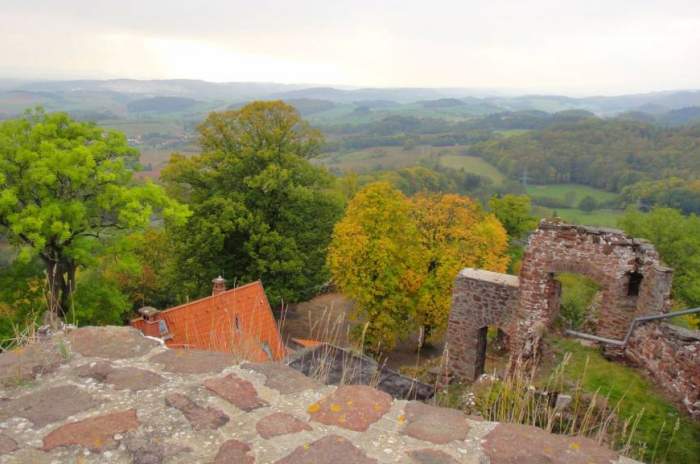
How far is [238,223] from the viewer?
2030 cm

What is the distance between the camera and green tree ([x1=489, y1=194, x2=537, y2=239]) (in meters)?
36.2

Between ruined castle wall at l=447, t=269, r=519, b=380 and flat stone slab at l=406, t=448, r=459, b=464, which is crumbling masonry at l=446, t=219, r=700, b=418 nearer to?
ruined castle wall at l=447, t=269, r=519, b=380

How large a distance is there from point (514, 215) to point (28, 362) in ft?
117

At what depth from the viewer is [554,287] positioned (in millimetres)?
11156

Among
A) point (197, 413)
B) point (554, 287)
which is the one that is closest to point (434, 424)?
point (197, 413)

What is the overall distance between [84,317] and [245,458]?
14.7 meters

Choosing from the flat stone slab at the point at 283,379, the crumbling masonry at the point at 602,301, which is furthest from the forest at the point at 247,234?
the flat stone slab at the point at 283,379

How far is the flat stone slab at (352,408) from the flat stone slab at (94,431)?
1.04m

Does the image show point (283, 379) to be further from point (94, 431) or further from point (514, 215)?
point (514, 215)

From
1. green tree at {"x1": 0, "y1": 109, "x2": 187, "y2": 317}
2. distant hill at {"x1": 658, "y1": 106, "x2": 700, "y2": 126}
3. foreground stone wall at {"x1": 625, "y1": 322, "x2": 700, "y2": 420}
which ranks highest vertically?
distant hill at {"x1": 658, "y1": 106, "x2": 700, "y2": 126}

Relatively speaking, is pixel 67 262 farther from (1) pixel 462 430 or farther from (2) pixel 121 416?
(1) pixel 462 430

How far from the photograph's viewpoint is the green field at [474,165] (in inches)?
3447

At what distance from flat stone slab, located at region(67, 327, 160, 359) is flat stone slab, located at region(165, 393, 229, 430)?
830 mm

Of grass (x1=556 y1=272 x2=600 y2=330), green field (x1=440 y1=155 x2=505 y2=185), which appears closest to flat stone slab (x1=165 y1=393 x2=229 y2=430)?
grass (x1=556 y1=272 x2=600 y2=330)
